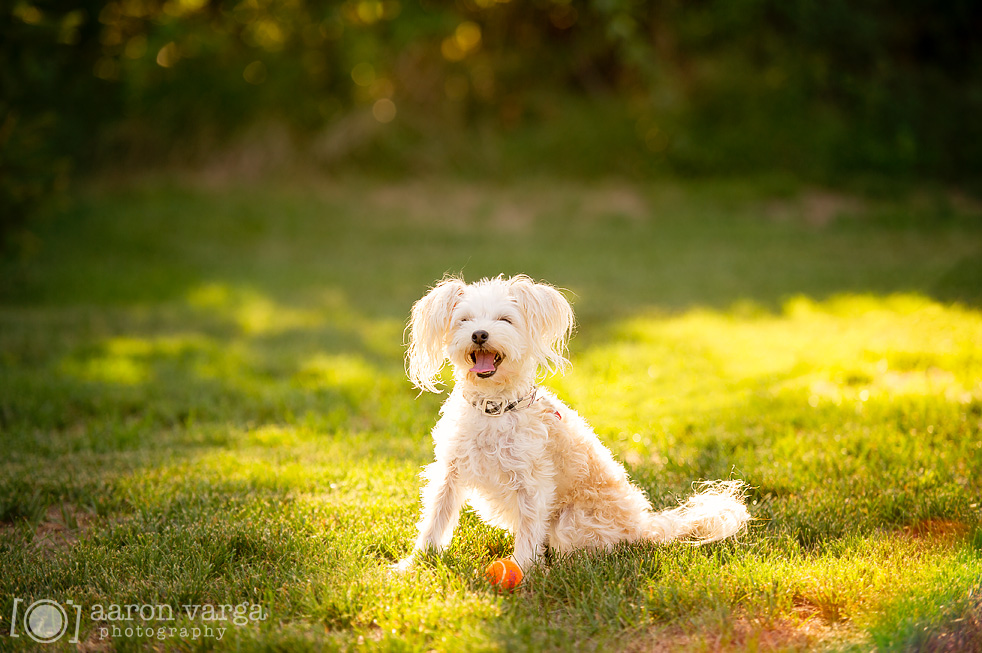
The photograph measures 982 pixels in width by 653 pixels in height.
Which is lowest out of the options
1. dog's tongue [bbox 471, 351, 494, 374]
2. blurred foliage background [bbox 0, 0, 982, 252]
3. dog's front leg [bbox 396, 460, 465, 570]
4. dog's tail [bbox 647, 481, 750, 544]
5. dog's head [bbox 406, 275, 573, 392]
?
dog's tail [bbox 647, 481, 750, 544]

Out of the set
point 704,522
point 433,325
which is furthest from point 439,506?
point 704,522

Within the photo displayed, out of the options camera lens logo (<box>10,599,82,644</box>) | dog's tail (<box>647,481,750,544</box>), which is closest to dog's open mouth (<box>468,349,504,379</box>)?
dog's tail (<box>647,481,750,544</box>)

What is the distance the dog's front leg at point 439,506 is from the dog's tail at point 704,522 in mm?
1037

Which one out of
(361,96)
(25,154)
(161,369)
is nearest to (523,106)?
(361,96)

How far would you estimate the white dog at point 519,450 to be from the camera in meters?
3.77

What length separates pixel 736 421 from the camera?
233 inches

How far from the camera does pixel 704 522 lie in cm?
396

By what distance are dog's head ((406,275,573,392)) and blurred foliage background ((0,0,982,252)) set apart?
1545 centimetres

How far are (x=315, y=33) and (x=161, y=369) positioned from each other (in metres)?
14.8

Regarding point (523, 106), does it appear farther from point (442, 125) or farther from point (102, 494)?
point (102, 494)

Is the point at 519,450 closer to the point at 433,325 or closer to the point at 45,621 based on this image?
the point at 433,325

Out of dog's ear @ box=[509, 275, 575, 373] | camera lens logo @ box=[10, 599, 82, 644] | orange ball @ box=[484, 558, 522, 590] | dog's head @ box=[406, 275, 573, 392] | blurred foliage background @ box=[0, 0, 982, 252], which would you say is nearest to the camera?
camera lens logo @ box=[10, 599, 82, 644]

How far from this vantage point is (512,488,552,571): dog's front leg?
147 inches

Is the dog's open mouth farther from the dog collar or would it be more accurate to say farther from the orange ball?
the orange ball
